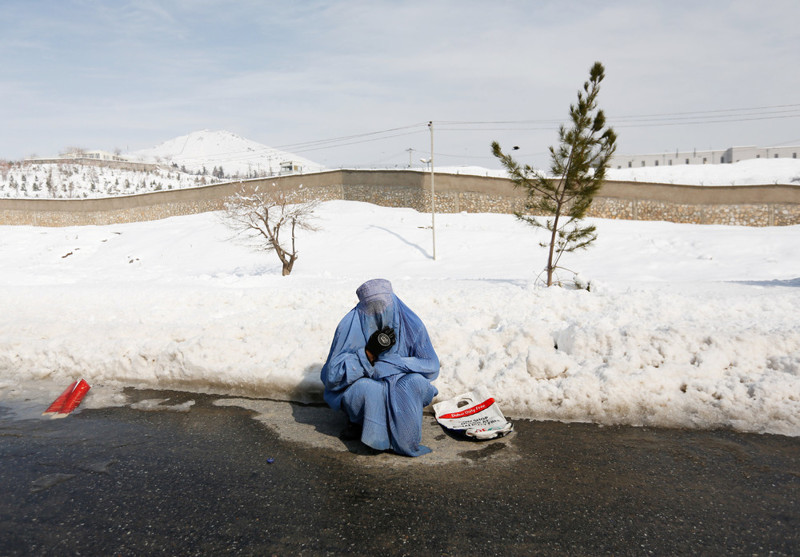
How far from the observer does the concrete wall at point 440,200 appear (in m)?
31.3

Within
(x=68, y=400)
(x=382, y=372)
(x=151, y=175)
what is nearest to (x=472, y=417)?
(x=382, y=372)

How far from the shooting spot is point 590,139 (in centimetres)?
1210

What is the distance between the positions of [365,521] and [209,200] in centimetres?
4310

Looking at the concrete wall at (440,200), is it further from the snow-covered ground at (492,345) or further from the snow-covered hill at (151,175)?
the snow-covered ground at (492,345)

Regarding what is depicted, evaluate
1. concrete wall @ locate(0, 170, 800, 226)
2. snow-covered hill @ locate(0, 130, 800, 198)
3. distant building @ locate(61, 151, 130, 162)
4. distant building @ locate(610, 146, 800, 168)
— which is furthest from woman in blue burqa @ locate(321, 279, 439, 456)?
distant building @ locate(61, 151, 130, 162)

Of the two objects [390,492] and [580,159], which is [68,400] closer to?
[390,492]

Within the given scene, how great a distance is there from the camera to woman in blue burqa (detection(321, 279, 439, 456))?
4.04m

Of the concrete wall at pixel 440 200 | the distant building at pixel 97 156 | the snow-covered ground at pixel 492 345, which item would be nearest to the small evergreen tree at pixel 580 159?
the snow-covered ground at pixel 492 345

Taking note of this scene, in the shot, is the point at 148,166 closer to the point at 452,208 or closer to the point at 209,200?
the point at 209,200

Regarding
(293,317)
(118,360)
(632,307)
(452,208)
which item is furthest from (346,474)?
(452,208)

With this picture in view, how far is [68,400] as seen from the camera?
213 inches

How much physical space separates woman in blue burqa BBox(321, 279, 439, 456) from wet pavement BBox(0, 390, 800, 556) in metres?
0.20

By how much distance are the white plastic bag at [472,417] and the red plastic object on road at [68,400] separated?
3645 mm

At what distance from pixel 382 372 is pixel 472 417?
0.87m
